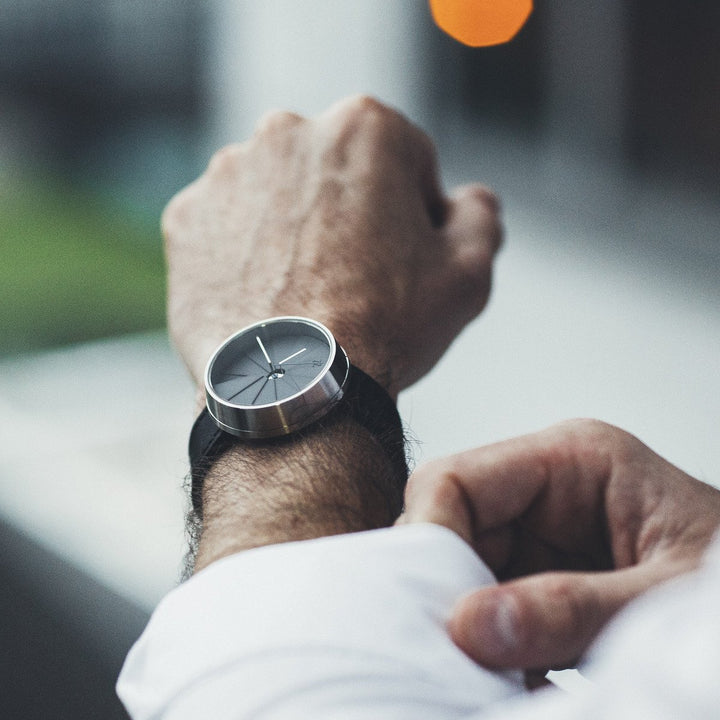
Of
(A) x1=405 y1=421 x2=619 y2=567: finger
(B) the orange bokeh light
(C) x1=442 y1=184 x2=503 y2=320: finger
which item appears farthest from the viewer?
(B) the orange bokeh light

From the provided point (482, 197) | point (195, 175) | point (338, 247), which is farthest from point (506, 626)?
point (195, 175)

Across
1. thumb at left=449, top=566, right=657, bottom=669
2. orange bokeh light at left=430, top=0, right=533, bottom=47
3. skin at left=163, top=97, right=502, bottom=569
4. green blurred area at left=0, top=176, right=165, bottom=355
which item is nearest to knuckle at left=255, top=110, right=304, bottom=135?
skin at left=163, top=97, right=502, bottom=569

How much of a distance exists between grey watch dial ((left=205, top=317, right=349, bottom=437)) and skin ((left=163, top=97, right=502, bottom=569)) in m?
0.02

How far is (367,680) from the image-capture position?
34 centimetres

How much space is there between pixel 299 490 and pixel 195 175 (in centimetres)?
285

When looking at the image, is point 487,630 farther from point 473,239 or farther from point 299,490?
point 473,239

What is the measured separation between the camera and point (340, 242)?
2.77 ft

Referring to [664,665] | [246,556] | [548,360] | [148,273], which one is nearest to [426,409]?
[548,360]

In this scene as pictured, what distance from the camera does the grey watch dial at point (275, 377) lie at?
2.02 feet

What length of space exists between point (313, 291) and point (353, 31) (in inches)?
96.5

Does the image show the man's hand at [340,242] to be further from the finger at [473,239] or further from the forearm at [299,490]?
the forearm at [299,490]

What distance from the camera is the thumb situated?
37cm

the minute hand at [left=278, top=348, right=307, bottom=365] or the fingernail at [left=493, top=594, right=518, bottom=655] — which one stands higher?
the fingernail at [left=493, top=594, right=518, bottom=655]

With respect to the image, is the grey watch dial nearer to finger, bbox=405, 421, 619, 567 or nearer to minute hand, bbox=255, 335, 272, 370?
minute hand, bbox=255, 335, 272, 370
